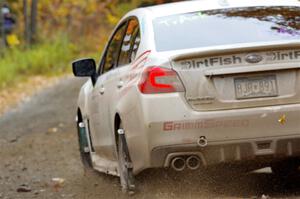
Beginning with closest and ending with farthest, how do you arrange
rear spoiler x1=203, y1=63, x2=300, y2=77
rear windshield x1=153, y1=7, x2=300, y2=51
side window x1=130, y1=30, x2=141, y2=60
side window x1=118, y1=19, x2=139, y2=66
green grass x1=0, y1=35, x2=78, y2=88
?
rear spoiler x1=203, y1=63, x2=300, y2=77 → rear windshield x1=153, y1=7, x2=300, y2=51 → side window x1=130, y1=30, x2=141, y2=60 → side window x1=118, y1=19, x2=139, y2=66 → green grass x1=0, y1=35, x2=78, y2=88

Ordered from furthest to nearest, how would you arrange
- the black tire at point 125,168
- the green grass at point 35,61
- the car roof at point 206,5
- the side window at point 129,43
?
1. the green grass at point 35,61
2. the side window at point 129,43
3. the car roof at point 206,5
4. the black tire at point 125,168

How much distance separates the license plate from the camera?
693 centimetres

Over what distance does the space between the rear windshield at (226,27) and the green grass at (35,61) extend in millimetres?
14247

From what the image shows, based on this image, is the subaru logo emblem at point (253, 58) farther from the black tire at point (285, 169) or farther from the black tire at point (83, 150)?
the black tire at point (83, 150)

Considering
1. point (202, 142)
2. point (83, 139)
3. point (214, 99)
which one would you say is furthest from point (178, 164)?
point (83, 139)

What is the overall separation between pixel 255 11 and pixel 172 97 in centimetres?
130

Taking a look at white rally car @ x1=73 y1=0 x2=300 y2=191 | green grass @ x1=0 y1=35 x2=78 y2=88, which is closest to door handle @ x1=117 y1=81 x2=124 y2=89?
white rally car @ x1=73 y1=0 x2=300 y2=191

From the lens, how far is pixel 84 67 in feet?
29.8

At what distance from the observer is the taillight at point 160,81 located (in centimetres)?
693

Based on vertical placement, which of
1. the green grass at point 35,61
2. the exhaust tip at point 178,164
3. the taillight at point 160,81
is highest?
the taillight at point 160,81

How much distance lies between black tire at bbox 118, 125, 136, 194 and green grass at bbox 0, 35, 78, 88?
14.0 metres

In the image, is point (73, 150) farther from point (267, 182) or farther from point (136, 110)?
point (136, 110)

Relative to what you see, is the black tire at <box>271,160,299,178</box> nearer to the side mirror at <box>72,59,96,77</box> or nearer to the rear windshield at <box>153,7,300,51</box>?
the rear windshield at <box>153,7,300,51</box>

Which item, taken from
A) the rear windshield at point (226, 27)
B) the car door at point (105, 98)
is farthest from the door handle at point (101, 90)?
the rear windshield at point (226, 27)
